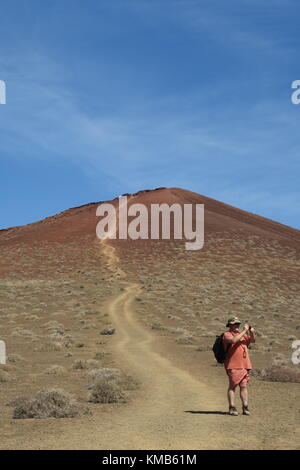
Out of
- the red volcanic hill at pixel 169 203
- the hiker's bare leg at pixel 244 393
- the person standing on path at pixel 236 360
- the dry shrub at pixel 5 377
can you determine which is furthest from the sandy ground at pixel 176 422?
the red volcanic hill at pixel 169 203

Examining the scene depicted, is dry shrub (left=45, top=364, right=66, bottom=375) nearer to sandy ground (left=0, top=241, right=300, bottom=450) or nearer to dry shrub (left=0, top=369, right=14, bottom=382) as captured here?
dry shrub (left=0, top=369, right=14, bottom=382)

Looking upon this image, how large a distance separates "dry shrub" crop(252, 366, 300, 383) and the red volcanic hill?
61181mm

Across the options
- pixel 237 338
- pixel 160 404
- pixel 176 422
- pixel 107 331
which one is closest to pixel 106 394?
pixel 160 404

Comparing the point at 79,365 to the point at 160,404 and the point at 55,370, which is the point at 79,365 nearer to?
the point at 55,370

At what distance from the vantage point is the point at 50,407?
10180mm

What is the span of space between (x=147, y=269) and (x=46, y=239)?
2523cm

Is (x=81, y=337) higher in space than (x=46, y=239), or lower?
lower

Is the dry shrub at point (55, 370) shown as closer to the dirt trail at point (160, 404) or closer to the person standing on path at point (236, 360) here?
the dirt trail at point (160, 404)

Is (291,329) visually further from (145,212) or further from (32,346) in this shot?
(145,212)

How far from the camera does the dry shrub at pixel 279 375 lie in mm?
14898

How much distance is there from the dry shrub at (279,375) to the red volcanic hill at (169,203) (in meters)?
61.2

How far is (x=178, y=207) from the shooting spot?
3457 inches
